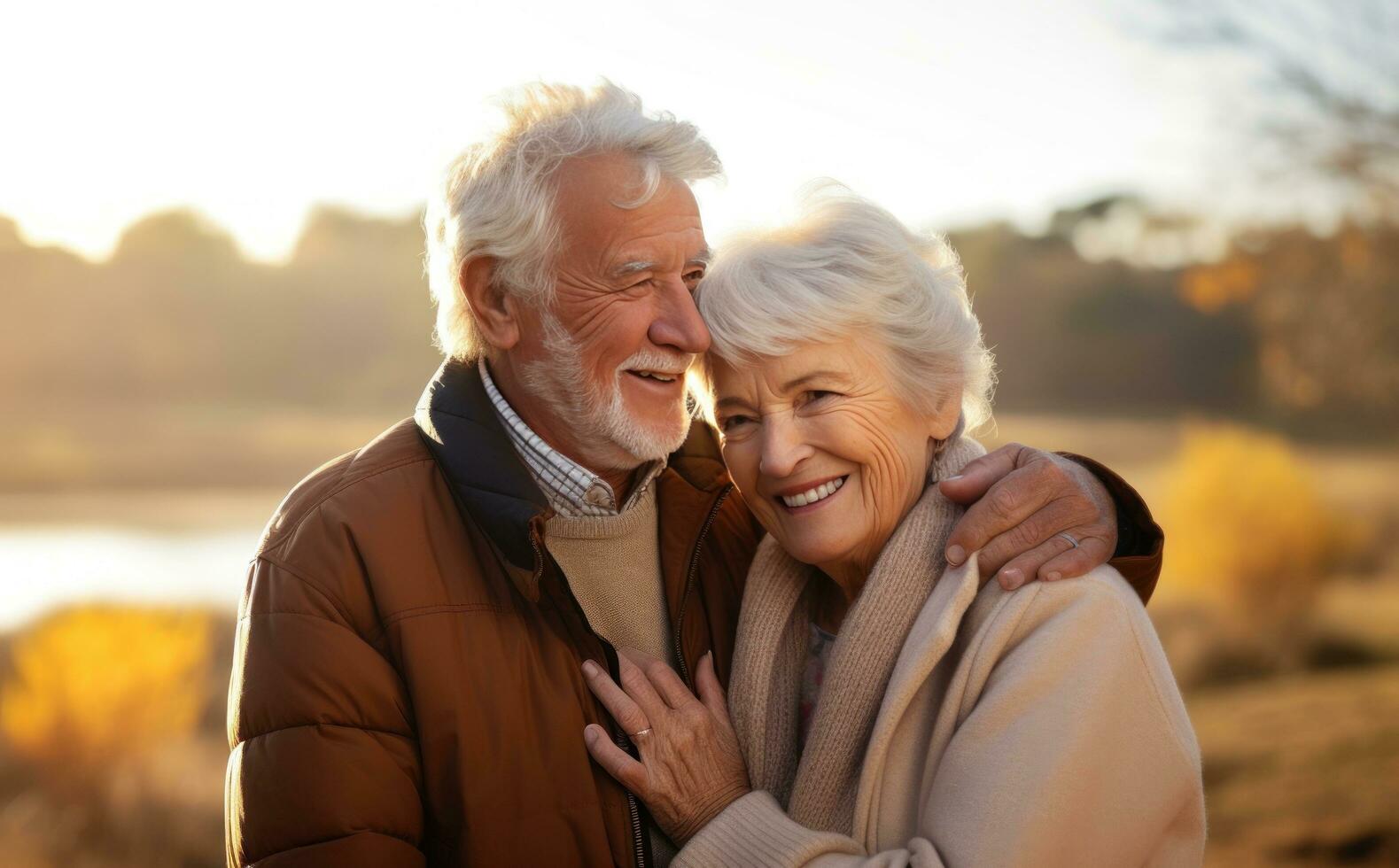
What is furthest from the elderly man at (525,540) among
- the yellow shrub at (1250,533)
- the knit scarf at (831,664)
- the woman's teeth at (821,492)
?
the yellow shrub at (1250,533)

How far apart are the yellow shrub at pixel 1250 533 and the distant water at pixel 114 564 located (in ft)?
19.1

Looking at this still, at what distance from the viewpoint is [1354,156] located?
7207 millimetres

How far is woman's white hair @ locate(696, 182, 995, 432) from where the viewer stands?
6.55 feet

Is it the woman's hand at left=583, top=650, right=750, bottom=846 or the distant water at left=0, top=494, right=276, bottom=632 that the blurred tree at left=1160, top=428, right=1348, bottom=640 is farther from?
the woman's hand at left=583, top=650, right=750, bottom=846

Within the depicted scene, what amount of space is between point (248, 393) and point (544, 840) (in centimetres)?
517

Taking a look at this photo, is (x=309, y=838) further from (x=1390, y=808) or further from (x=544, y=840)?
(x=1390, y=808)

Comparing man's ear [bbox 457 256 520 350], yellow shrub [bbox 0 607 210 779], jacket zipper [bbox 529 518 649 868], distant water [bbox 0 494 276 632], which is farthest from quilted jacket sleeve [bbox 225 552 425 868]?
yellow shrub [bbox 0 607 210 779]

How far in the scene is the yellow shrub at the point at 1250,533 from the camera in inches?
297

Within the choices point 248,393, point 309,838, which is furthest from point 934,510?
point 248,393

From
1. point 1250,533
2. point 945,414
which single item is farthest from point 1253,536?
point 945,414

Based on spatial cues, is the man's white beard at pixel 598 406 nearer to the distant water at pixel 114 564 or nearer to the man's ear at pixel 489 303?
the man's ear at pixel 489 303

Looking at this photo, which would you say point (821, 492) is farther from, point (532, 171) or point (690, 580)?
point (532, 171)

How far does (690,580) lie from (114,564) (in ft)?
13.7

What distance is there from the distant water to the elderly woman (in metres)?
3.42
